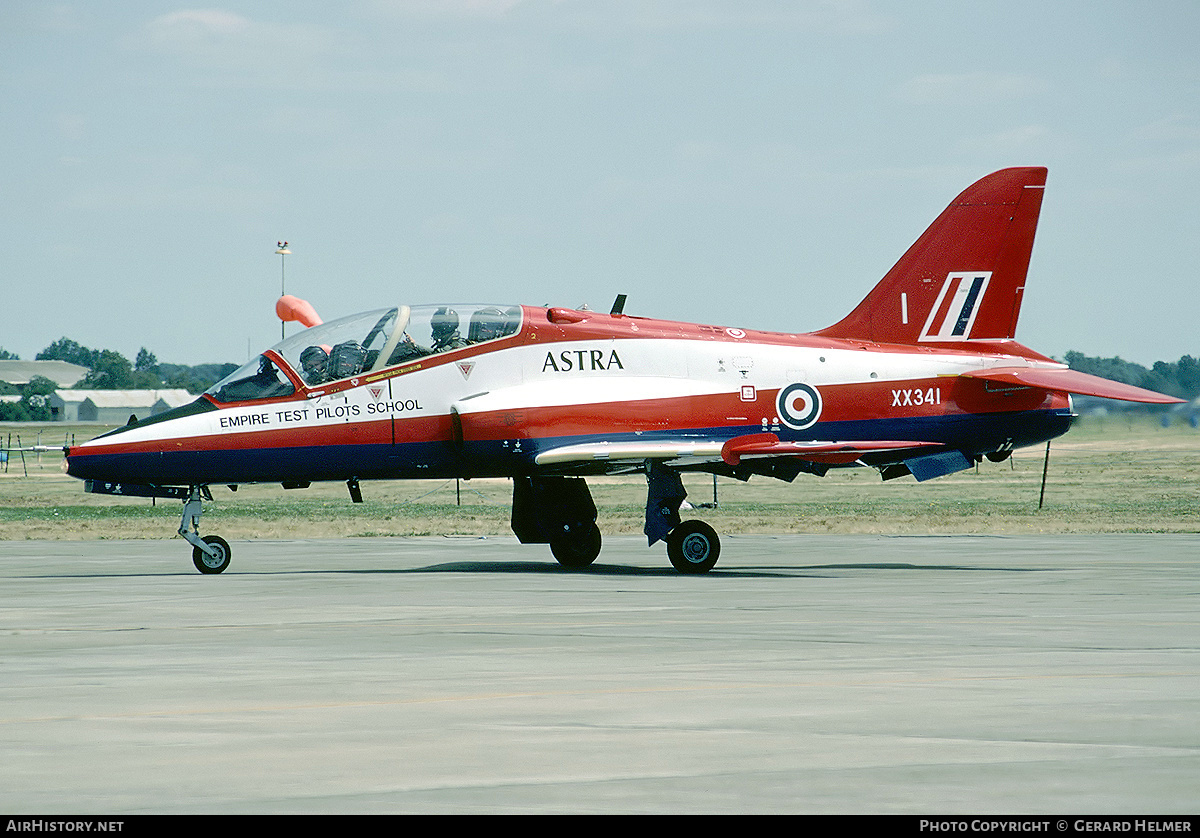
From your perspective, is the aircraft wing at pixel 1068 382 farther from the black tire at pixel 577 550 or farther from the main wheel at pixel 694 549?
the black tire at pixel 577 550

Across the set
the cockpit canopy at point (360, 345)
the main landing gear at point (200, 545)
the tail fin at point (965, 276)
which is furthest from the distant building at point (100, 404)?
the cockpit canopy at point (360, 345)

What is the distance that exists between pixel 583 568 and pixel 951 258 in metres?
7.87

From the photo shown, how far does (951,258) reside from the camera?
24.0m

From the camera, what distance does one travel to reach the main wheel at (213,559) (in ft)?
67.4

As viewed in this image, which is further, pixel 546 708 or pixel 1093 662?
pixel 1093 662

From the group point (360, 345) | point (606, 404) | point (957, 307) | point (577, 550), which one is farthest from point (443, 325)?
point (957, 307)

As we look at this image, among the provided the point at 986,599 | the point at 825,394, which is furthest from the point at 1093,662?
the point at 825,394

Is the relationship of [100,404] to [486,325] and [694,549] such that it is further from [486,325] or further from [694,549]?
[694,549]

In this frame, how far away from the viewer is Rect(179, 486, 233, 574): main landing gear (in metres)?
20.5

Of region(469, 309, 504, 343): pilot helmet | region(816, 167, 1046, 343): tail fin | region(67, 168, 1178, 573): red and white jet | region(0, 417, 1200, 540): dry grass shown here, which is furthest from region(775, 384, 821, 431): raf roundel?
region(0, 417, 1200, 540): dry grass

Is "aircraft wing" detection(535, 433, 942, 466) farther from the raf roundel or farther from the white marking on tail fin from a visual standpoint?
the white marking on tail fin

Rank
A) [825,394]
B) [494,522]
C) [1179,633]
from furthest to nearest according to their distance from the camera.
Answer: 1. [494,522]
2. [825,394]
3. [1179,633]

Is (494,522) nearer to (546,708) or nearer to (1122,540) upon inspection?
(1122,540)

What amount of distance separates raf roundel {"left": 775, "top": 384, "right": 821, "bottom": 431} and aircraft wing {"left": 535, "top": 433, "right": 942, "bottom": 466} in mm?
1002
